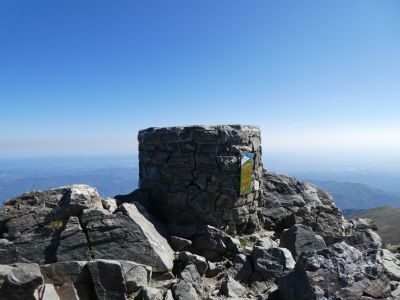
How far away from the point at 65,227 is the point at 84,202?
778 mm

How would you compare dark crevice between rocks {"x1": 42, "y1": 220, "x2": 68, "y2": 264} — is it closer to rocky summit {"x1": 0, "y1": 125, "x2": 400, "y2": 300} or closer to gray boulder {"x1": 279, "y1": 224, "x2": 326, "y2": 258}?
rocky summit {"x1": 0, "y1": 125, "x2": 400, "y2": 300}

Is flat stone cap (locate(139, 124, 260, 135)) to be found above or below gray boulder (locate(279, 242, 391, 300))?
above

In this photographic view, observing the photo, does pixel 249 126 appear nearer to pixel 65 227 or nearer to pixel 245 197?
pixel 245 197

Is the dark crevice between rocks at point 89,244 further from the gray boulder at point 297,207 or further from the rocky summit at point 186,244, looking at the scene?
the gray boulder at point 297,207

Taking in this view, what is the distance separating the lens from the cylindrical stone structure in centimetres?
1055

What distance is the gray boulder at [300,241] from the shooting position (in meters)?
9.20

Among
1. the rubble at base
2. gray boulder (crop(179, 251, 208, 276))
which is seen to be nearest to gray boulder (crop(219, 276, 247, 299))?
the rubble at base

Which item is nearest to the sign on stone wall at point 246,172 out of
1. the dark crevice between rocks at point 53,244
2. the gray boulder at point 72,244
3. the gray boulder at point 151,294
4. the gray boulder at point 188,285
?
the gray boulder at point 188,285

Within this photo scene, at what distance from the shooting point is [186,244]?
9.45 m

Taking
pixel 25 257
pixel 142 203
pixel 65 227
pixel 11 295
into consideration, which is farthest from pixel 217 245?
pixel 11 295

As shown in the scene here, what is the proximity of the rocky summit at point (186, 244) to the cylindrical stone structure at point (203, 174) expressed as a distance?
3 centimetres

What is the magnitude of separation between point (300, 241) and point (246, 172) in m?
2.65

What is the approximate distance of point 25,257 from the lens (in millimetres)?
8039

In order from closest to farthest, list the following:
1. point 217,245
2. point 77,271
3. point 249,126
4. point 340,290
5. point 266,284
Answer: point 340,290 < point 77,271 < point 266,284 < point 217,245 < point 249,126
